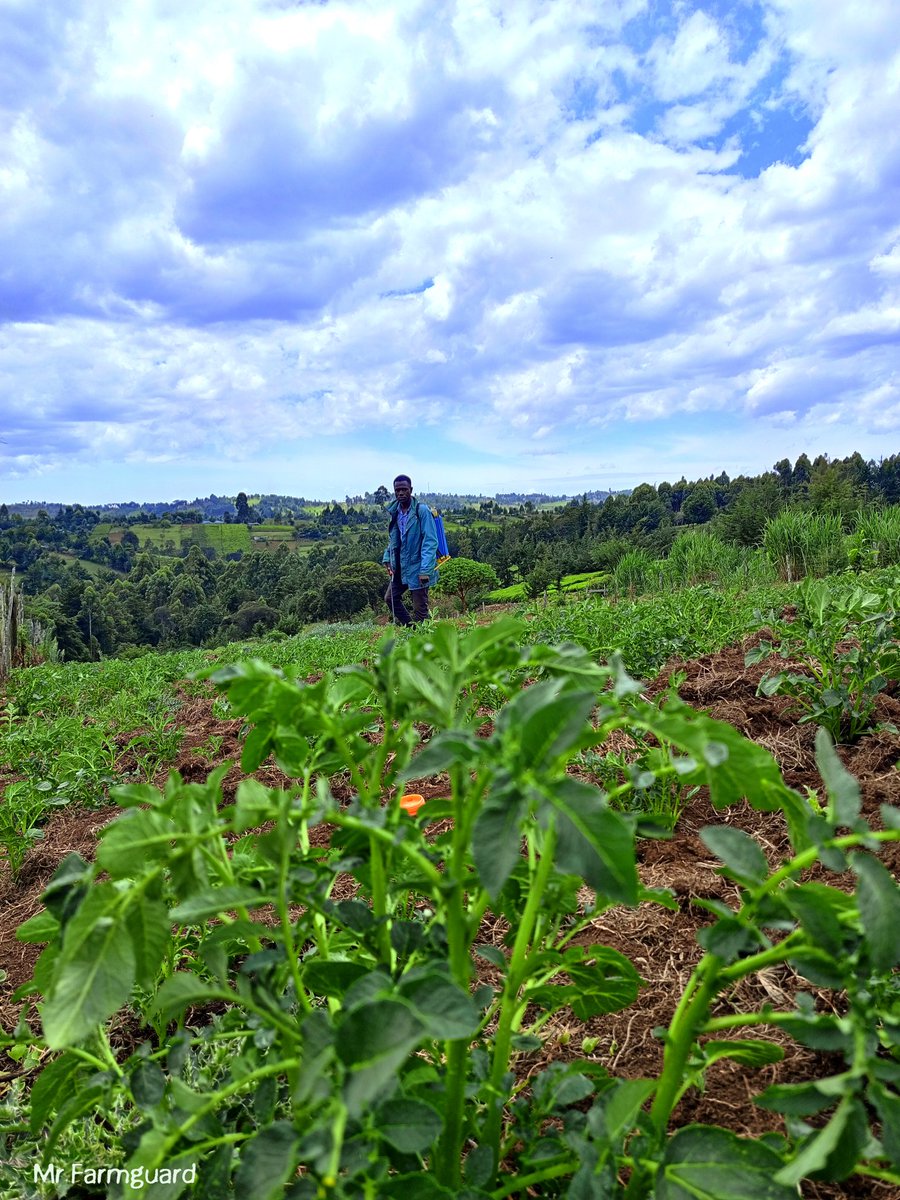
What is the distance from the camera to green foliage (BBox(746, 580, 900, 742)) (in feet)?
8.82

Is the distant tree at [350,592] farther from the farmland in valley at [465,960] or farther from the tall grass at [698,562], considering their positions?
the farmland in valley at [465,960]

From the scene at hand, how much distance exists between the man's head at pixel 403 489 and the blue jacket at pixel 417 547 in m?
0.20

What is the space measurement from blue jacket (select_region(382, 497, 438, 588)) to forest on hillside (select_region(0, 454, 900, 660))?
16.8 ft

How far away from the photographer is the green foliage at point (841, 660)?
269 centimetres

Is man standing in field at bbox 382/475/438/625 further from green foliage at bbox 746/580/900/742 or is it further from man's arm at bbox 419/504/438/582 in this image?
green foliage at bbox 746/580/900/742

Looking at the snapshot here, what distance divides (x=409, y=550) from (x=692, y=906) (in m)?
9.59

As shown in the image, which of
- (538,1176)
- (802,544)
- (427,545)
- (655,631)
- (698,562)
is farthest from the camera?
(698,562)

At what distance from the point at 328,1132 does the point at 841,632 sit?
279 centimetres

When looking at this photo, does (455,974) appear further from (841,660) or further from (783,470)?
(783,470)

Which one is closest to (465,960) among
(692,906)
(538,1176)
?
(538,1176)

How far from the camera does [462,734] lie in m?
0.83

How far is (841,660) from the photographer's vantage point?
2773mm

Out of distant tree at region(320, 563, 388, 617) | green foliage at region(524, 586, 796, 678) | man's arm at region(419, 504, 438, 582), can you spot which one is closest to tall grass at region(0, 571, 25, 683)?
man's arm at region(419, 504, 438, 582)

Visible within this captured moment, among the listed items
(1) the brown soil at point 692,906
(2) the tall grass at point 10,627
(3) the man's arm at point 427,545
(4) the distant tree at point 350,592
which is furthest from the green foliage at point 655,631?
(4) the distant tree at point 350,592
